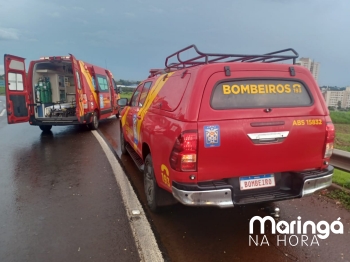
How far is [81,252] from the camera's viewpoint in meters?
2.86

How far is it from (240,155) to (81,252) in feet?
6.55

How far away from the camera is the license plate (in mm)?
2951

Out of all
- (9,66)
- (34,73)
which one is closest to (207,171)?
(9,66)

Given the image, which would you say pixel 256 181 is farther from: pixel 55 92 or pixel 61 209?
pixel 55 92

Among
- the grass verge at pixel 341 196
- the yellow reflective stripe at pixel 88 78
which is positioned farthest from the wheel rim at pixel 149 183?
the yellow reflective stripe at pixel 88 78

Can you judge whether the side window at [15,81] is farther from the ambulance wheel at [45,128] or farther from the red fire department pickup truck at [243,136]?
the red fire department pickup truck at [243,136]

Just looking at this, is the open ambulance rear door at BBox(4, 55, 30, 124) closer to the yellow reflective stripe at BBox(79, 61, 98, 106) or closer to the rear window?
the yellow reflective stripe at BBox(79, 61, 98, 106)

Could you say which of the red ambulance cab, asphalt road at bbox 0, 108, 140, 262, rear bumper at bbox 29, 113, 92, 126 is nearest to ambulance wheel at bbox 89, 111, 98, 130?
the red ambulance cab

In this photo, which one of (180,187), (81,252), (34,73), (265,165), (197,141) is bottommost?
(81,252)

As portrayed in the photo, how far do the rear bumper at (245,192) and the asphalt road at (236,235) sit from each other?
20.8 inches

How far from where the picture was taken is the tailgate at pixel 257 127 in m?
2.77

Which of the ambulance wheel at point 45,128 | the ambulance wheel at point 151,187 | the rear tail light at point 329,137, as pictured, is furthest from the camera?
the ambulance wheel at point 45,128

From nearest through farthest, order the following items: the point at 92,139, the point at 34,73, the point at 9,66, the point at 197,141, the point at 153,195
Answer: the point at 197,141 < the point at 153,195 < the point at 9,66 < the point at 92,139 < the point at 34,73

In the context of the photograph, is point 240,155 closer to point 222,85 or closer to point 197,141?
point 197,141
